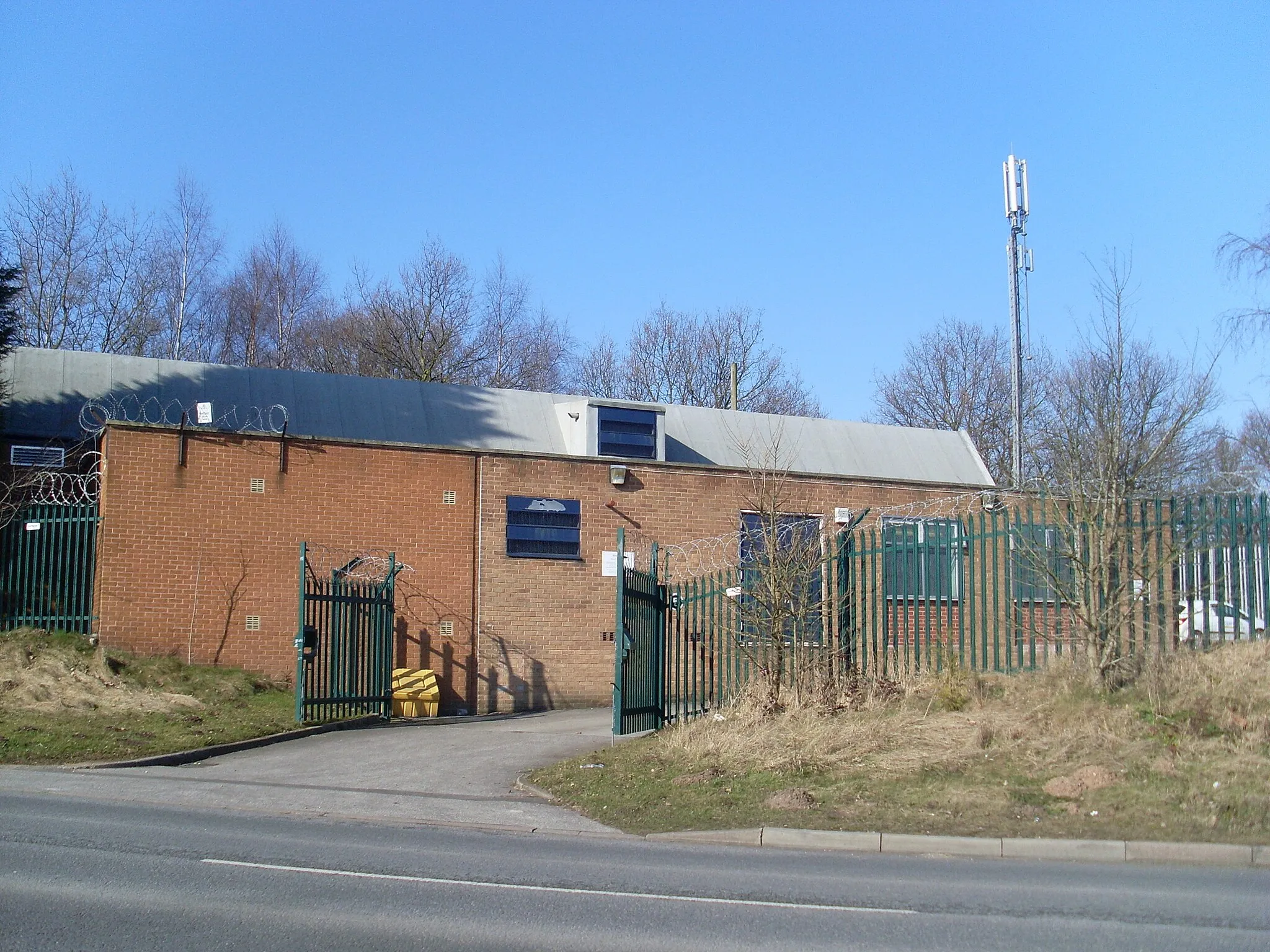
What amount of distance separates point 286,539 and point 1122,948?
16.3 m

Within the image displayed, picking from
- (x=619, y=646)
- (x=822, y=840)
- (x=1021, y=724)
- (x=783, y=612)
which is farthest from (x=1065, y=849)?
(x=619, y=646)

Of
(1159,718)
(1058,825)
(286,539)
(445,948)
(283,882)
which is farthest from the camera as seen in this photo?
(286,539)

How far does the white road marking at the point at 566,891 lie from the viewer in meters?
7.06

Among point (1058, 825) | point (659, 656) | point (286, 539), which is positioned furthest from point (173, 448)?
point (1058, 825)

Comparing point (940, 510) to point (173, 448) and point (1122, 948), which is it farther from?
point (1122, 948)

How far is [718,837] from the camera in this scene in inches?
380

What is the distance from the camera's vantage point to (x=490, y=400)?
24.9 meters

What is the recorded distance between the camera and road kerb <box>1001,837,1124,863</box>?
8812 mm

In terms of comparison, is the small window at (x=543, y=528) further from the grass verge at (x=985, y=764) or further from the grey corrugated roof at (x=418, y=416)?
the grass verge at (x=985, y=764)

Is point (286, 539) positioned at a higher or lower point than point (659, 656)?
higher

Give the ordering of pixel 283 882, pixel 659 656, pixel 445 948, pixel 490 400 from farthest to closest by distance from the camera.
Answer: pixel 490 400 → pixel 659 656 → pixel 283 882 → pixel 445 948

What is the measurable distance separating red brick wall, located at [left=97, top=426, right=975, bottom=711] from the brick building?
32mm

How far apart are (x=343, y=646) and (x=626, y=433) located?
28.0 ft

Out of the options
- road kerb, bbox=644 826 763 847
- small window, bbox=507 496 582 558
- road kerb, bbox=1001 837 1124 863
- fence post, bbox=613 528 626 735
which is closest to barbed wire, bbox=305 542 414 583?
small window, bbox=507 496 582 558
